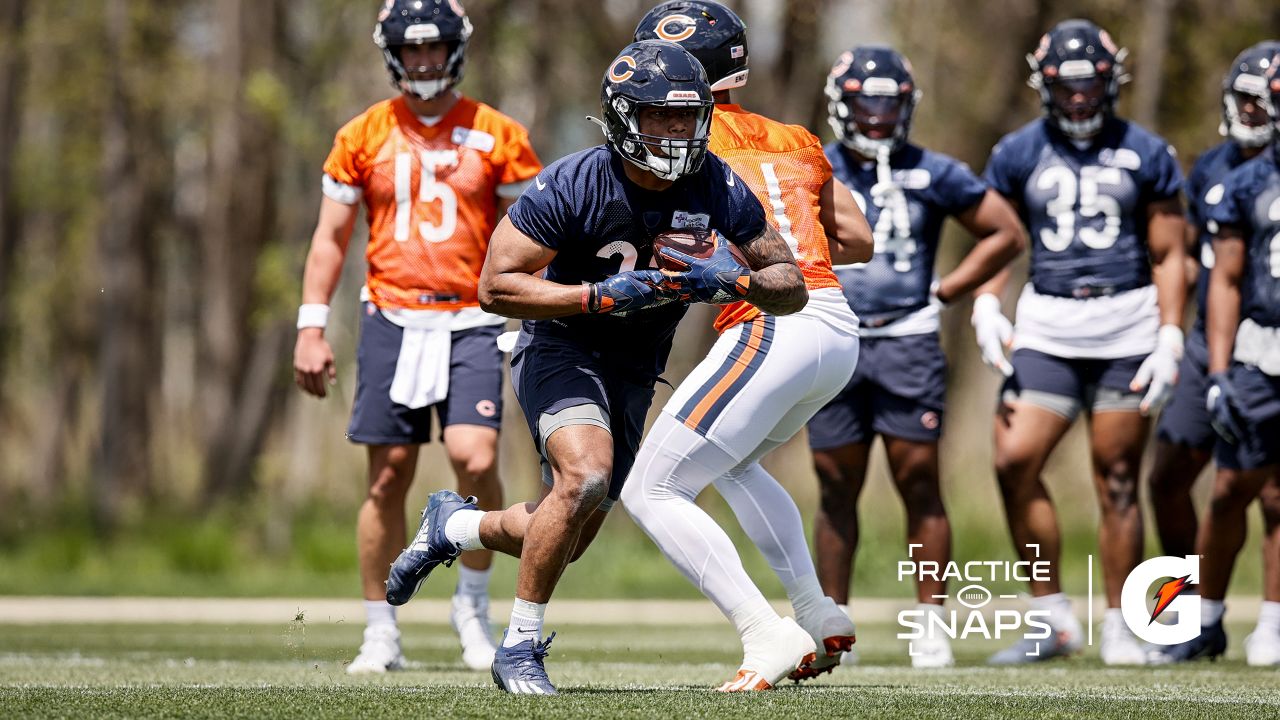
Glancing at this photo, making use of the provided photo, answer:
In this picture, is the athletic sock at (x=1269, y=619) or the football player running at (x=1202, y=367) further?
the football player running at (x=1202, y=367)

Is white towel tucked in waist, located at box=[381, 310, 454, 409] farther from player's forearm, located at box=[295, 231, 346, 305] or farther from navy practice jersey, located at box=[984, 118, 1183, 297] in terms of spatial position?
navy practice jersey, located at box=[984, 118, 1183, 297]

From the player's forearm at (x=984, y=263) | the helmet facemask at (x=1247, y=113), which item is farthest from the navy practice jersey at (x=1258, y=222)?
the player's forearm at (x=984, y=263)

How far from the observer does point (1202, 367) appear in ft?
28.5

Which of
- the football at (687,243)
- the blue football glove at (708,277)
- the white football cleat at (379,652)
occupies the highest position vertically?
the football at (687,243)

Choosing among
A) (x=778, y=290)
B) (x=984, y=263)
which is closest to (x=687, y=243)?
(x=778, y=290)

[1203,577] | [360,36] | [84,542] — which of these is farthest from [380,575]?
[360,36]

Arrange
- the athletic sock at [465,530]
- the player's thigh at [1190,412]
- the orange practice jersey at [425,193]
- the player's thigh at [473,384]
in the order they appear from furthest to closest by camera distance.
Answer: the player's thigh at [1190,412] → the orange practice jersey at [425,193] → the player's thigh at [473,384] → the athletic sock at [465,530]

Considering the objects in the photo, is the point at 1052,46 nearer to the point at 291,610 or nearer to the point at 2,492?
the point at 291,610

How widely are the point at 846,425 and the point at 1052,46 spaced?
2095 millimetres

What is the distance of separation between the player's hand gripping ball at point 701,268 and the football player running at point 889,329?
109 inches

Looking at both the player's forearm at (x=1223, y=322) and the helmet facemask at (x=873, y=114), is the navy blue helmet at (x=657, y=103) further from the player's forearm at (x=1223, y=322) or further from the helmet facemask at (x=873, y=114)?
the player's forearm at (x=1223, y=322)

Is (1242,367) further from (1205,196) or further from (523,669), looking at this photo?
(523,669)

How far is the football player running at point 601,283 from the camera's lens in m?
5.46

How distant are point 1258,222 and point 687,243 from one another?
150 inches
